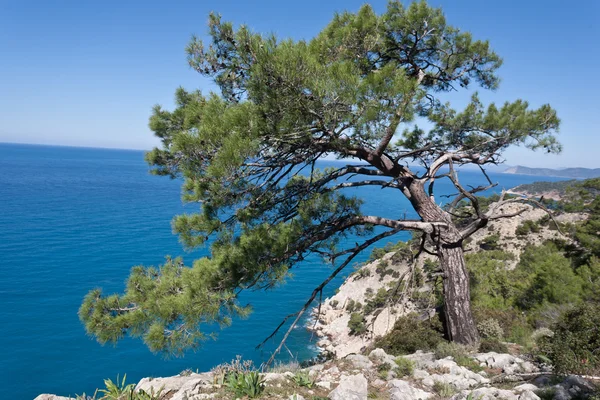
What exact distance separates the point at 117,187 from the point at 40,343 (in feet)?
160

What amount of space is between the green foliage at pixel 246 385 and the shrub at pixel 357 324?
15.6 metres

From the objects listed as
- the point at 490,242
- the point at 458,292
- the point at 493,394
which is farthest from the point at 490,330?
the point at 490,242

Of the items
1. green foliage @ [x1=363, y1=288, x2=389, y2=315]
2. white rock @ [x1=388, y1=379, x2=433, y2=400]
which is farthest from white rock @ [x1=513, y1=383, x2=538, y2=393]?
green foliage @ [x1=363, y1=288, x2=389, y2=315]

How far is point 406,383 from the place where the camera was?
390 cm

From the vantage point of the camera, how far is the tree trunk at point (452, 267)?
5.35 m

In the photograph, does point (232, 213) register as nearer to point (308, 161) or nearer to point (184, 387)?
point (308, 161)

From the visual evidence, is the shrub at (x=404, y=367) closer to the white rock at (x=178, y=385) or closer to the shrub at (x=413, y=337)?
the shrub at (x=413, y=337)

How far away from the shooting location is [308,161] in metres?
4.58

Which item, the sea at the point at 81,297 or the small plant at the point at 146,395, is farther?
the sea at the point at 81,297

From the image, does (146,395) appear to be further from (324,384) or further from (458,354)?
(458,354)

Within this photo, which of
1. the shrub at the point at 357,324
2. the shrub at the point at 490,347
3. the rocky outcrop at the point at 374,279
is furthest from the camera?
the rocky outcrop at the point at 374,279

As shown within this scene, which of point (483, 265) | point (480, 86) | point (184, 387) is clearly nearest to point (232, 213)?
point (184, 387)

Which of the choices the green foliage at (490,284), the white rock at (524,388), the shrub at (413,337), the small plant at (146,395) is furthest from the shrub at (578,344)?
the small plant at (146,395)

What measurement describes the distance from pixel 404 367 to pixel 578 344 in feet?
6.66
